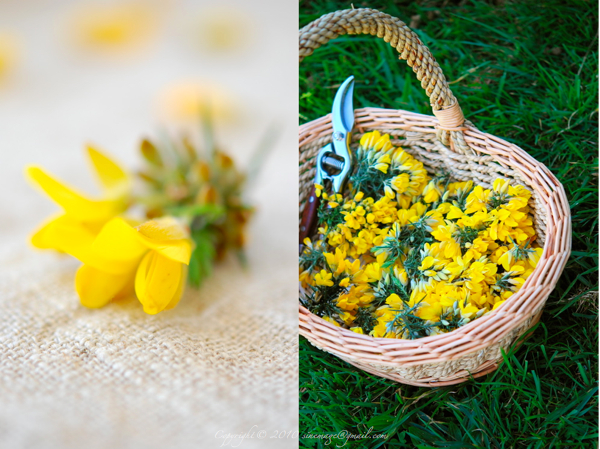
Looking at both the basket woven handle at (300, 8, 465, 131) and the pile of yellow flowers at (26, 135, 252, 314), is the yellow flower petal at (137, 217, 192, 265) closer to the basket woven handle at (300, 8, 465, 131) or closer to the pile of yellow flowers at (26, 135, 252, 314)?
the pile of yellow flowers at (26, 135, 252, 314)

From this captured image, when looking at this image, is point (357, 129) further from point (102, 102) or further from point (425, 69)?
point (102, 102)

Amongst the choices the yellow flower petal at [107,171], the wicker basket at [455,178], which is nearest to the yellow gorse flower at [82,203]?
the yellow flower petal at [107,171]

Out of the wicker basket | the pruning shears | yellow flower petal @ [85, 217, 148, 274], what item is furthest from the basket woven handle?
yellow flower petal @ [85, 217, 148, 274]

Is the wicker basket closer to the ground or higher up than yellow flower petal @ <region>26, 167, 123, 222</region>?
closer to the ground

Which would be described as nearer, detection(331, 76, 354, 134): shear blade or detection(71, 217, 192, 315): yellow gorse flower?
detection(71, 217, 192, 315): yellow gorse flower

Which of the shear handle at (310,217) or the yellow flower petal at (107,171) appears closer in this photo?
the yellow flower petal at (107,171)

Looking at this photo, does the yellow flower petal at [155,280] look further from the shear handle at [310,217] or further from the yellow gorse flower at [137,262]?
the shear handle at [310,217]

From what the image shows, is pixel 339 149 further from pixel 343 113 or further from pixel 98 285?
pixel 98 285

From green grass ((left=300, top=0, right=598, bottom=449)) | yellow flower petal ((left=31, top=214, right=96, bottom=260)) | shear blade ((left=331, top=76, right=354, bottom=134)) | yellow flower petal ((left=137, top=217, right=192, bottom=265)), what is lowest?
green grass ((left=300, top=0, right=598, bottom=449))

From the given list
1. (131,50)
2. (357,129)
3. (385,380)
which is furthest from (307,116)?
(385,380)
